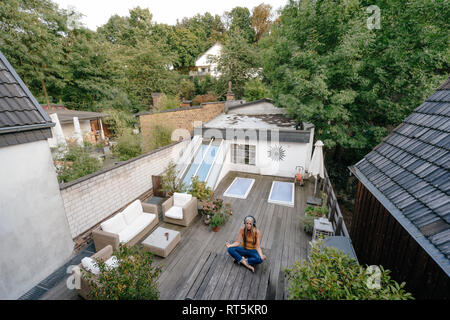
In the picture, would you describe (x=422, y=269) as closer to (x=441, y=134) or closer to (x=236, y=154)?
(x=441, y=134)

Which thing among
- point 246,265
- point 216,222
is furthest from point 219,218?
point 246,265

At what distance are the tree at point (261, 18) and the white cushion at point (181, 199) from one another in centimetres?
A: 3726

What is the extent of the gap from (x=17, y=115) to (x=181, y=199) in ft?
14.5

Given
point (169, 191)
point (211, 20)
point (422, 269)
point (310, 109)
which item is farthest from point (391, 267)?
point (211, 20)

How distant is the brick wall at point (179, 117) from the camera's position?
10492 millimetres

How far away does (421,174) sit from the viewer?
3.03 meters

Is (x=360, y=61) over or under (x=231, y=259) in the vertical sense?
over

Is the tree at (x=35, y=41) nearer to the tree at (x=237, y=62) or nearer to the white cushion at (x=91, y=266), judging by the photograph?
the tree at (x=237, y=62)

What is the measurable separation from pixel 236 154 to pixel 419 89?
8.53 m

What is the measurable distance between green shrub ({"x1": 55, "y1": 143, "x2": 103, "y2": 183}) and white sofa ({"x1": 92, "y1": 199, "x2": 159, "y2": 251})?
2.29 m

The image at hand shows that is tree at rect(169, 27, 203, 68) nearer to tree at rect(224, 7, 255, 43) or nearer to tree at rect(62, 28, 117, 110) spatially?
tree at rect(224, 7, 255, 43)

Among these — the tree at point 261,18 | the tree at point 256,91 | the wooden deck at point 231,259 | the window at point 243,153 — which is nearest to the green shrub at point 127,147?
the wooden deck at point 231,259

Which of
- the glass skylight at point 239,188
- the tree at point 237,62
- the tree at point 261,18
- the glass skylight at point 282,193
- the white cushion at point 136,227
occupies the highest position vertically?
the tree at point 261,18

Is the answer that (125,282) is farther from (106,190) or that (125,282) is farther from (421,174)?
(421,174)
